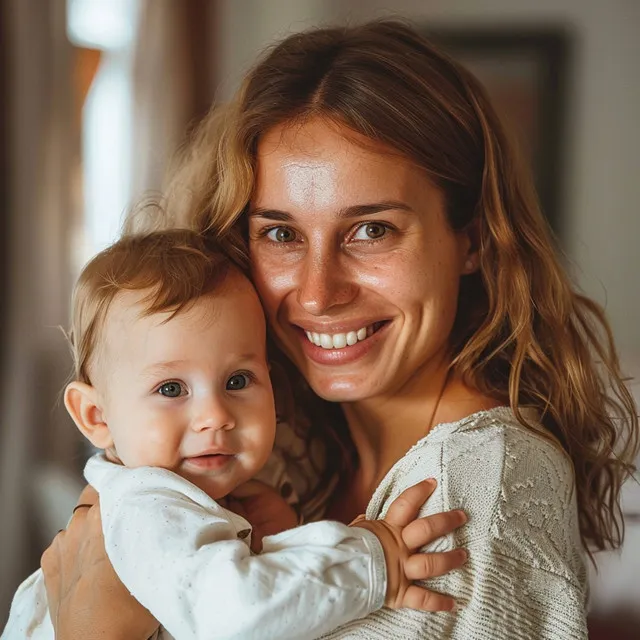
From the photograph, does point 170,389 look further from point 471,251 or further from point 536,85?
point 536,85

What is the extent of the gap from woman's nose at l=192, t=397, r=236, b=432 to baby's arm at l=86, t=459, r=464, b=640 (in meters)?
0.13

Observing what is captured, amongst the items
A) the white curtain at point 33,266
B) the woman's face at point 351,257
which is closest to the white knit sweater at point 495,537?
the woman's face at point 351,257

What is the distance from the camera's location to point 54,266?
3.93 metres

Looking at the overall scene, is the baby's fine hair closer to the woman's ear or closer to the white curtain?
the woman's ear

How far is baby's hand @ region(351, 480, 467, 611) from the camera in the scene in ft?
4.03

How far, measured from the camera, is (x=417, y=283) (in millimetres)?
1568

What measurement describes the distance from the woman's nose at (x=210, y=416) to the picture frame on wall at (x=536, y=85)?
421 cm

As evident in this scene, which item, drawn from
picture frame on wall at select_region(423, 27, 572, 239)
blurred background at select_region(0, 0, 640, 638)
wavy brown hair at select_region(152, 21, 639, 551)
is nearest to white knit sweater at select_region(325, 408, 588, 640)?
wavy brown hair at select_region(152, 21, 639, 551)

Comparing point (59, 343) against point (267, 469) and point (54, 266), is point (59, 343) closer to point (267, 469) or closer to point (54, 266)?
point (54, 266)

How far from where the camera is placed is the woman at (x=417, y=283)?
141cm

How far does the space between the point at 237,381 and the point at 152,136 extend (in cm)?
313

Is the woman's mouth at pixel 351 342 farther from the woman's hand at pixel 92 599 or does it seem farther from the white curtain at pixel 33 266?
the white curtain at pixel 33 266

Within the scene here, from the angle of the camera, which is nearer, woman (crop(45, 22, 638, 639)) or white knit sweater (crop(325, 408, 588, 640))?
white knit sweater (crop(325, 408, 588, 640))

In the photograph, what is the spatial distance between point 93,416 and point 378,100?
704mm
